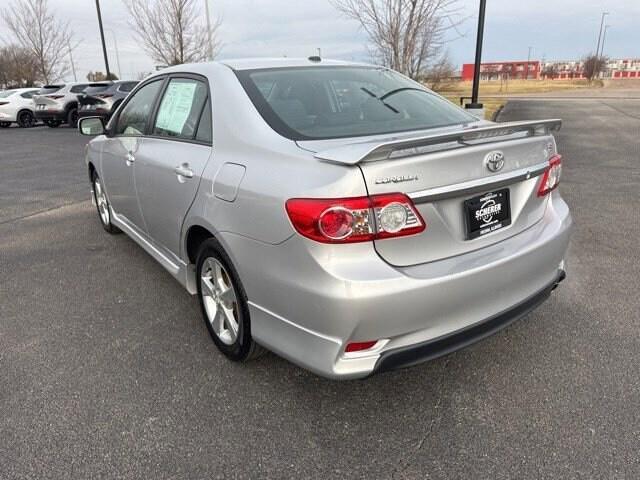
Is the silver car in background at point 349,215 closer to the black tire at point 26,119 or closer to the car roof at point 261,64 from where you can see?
the car roof at point 261,64

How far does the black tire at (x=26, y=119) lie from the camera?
21.2 meters

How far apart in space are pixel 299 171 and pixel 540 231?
4.29ft

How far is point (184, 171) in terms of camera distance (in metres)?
2.91

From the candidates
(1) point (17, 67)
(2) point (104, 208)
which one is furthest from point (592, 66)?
(2) point (104, 208)

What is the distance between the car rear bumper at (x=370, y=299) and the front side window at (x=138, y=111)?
1749 millimetres

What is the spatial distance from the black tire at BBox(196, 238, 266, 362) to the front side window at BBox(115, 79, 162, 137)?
140 cm

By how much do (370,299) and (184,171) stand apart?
1461 mm

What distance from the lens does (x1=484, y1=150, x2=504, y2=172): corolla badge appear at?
2260 millimetres

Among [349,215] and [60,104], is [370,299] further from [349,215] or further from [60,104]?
[60,104]

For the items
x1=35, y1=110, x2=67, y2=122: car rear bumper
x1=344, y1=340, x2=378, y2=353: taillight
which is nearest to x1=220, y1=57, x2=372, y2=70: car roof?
x1=344, y1=340, x2=378, y2=353: taillight

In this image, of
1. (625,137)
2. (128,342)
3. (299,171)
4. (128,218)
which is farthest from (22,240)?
(625,137)

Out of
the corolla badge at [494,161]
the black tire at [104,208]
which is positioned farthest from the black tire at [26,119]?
the corolla badge at [494,161]

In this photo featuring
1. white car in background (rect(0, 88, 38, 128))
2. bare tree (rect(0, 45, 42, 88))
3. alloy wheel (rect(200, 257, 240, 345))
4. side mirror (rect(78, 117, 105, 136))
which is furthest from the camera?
bare tree (rect(0, 45, 42, 88))

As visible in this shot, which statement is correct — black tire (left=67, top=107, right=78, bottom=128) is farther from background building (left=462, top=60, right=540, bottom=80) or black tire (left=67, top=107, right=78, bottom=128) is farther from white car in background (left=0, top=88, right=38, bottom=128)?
background building (left=462, top=60, right=540, bottom=80)
